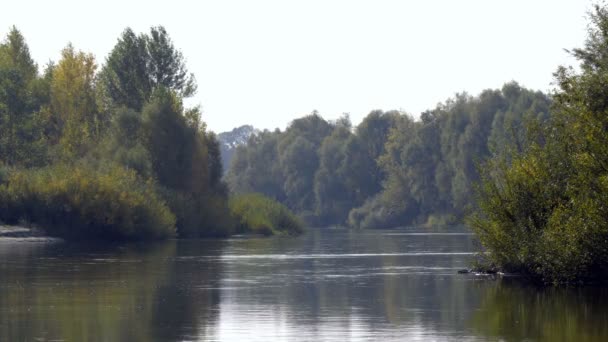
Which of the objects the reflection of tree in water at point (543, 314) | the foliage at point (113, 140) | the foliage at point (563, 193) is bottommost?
the reflection of tree in water at point (543, 314)

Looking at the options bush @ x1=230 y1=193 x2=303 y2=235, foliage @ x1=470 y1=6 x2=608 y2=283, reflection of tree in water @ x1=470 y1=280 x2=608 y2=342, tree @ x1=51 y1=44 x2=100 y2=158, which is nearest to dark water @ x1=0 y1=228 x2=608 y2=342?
reflection of tree in water @ x1=470 y1=280 x2=608 y2=342

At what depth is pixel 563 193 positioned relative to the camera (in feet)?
115

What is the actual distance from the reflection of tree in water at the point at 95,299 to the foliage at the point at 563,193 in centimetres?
958

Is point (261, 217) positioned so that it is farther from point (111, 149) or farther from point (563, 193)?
point (563, 193)

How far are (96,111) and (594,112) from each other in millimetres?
76707

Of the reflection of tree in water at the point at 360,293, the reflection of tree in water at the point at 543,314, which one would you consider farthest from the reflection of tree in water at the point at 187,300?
the reflection of tree in water at the point at 543,314

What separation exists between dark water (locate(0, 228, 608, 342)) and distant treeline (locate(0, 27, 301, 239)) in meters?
26.3

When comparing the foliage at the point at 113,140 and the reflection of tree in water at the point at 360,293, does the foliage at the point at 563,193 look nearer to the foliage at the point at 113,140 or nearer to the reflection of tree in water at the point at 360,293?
the reflection of tree in water at the point at 360,293

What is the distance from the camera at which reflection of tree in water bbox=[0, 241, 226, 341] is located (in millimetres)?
23344

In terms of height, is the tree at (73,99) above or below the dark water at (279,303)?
above

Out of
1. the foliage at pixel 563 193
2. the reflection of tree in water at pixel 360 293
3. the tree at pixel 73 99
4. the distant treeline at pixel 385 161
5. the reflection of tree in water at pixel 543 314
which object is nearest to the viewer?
the reflection of tree in water at pixel 543 314

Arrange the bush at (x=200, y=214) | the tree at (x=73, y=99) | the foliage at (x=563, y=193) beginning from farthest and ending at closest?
the tree at (x=73, y=99) < the bush at (x=200, y=214) < the foliage at (x=563, y=193)

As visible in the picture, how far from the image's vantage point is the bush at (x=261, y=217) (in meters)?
94.4

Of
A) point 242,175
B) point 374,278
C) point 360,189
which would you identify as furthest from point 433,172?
point 374,278
